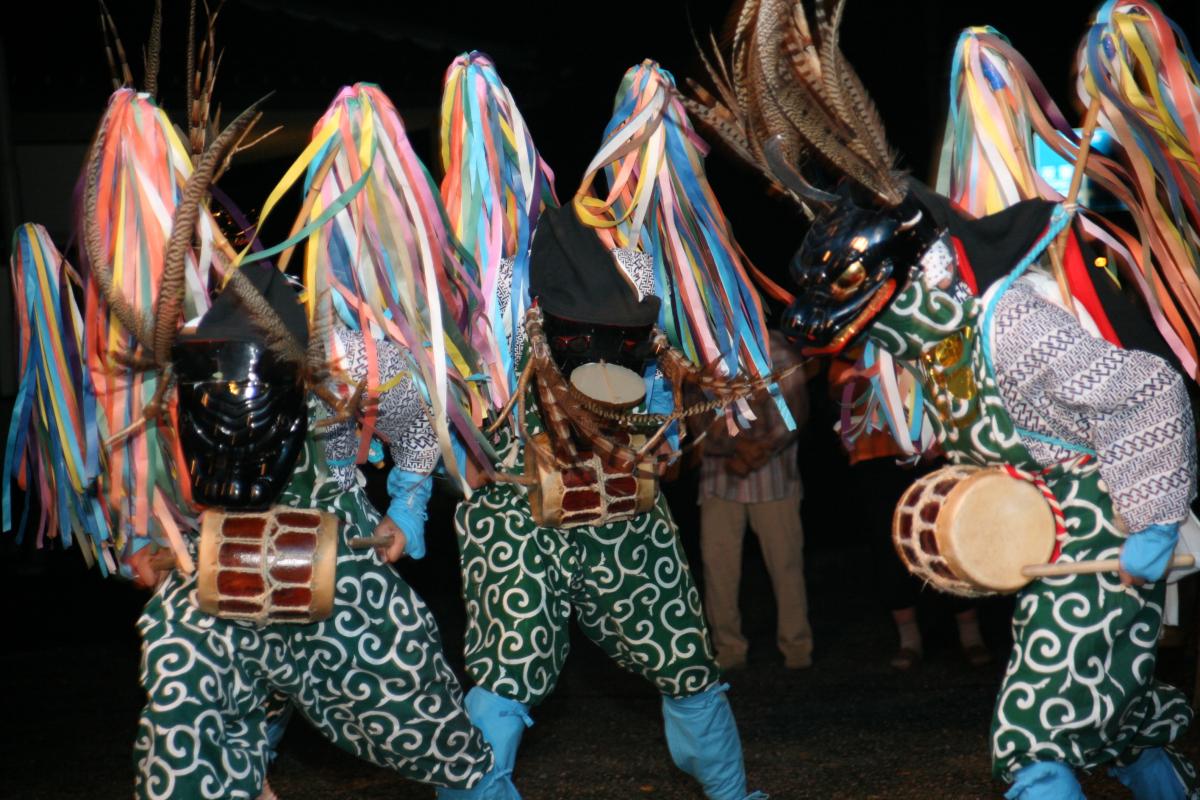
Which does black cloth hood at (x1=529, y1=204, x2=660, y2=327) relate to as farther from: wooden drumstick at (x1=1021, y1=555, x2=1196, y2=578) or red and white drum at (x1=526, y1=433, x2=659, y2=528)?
wooden drumstick at (x1=1021, y1=555, x2=1196, y2=578)

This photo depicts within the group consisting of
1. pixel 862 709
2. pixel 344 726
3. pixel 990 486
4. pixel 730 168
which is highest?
pixel 730 168

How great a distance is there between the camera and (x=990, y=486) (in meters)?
2.82

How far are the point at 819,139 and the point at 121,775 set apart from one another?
133 inches

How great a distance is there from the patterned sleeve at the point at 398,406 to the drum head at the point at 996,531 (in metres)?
1.25

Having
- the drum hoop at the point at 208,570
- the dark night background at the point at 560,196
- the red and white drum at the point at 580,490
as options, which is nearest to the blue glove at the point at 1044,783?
the red and white drum at the point at 580,490

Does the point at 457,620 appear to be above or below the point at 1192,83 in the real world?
below

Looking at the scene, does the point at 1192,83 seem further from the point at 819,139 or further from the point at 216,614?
the point at 216,614

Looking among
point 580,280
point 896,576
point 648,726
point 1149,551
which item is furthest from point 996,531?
point 896,576

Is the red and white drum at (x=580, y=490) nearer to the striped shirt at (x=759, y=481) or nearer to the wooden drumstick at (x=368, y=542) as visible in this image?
the wooden drumstick at (x=368, y=542)

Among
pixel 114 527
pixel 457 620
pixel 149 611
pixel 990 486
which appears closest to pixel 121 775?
pixel 114 527

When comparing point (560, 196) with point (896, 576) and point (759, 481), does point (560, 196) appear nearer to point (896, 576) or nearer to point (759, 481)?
point (759, 481)

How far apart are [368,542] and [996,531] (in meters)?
1.34

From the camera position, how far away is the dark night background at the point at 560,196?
5234 millimetres

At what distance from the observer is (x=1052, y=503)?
2865 millimetres
